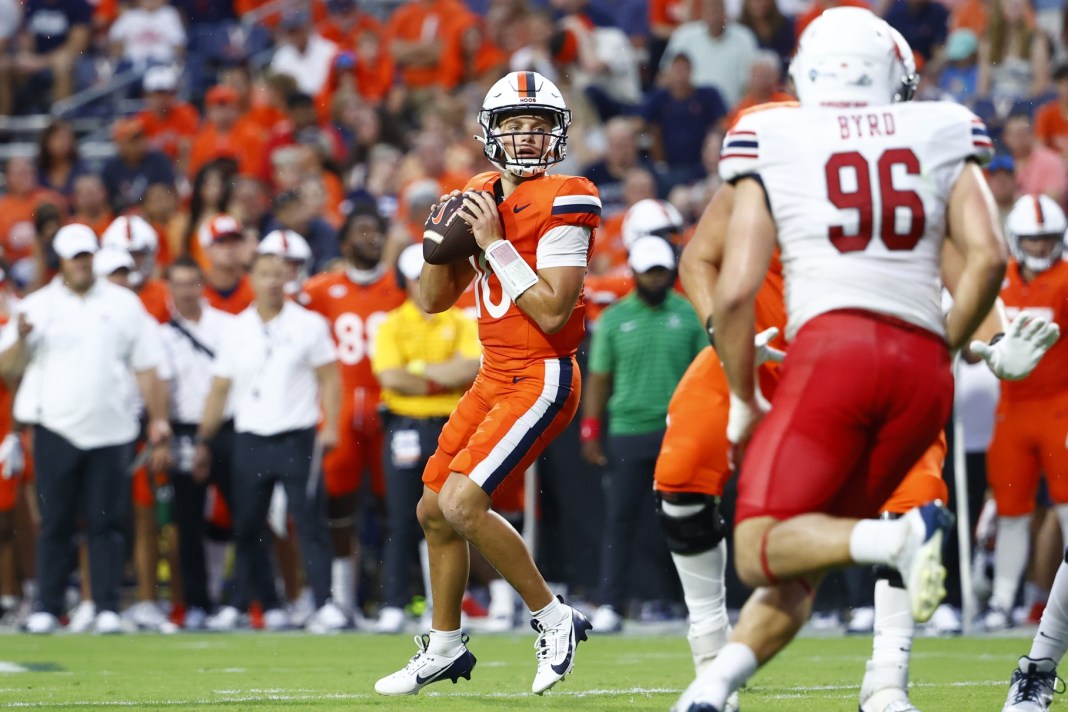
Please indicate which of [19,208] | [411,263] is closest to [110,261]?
[411,263]

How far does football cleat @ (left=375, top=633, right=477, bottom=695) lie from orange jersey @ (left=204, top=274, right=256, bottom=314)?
5508 millimetres

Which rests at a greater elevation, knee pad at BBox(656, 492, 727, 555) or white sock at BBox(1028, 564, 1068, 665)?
knee pad at BBox(656, 492, 727, 555)

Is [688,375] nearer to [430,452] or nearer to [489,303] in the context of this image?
[489,303]

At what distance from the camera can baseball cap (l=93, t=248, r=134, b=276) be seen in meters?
10.5

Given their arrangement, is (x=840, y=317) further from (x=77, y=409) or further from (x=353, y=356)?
(x=353, y=356)

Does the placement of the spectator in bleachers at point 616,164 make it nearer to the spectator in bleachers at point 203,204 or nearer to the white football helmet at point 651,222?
the white football helmet at point 651,222

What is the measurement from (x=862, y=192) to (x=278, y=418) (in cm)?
653

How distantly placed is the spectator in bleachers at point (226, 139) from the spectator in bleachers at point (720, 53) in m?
3.65

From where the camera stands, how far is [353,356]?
1089 cm

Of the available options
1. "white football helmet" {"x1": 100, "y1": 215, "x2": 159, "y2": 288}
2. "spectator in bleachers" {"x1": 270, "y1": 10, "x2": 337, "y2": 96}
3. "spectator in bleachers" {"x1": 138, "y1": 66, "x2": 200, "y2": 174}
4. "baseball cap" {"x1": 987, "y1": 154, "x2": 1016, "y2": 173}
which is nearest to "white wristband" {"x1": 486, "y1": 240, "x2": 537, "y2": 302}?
"white football helmet" {"x1": 100, "y1": 215, "x2": 159, "y2": 288}

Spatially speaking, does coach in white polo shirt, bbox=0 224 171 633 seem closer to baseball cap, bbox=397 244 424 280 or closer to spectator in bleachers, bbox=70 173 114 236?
baseball cap, bbox=397 244 424 280

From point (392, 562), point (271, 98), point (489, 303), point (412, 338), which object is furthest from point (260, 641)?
point (271, 98)

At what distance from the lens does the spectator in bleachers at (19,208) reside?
45.0 feet

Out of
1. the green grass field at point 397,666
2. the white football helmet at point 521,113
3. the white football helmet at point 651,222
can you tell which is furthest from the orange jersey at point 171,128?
the white football helmet at point 521,113
